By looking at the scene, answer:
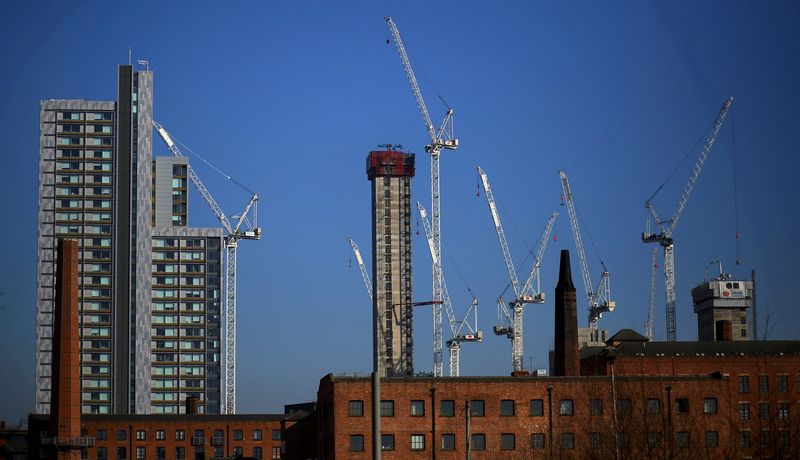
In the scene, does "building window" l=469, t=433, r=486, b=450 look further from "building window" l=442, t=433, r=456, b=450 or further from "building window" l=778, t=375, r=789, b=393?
"building window" l=778, t=375, r=789, b=393

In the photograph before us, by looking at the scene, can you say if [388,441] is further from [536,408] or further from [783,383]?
[783,383]

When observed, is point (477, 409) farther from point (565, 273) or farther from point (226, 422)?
point (226, 422)

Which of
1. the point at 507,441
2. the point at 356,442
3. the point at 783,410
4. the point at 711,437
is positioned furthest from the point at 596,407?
the point at 356,442

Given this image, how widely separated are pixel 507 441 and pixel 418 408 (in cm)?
743

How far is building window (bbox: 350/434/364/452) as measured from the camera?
10281cm

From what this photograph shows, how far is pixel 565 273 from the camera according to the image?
13312 centimetres

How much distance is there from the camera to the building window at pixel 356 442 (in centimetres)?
10281

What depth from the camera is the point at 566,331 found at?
128 metres

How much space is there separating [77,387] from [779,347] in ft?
241

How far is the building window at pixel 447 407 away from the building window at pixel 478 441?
242cm

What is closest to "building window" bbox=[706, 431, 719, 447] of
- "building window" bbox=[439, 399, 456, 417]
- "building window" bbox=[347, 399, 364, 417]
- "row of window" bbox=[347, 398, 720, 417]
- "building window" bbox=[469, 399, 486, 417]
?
"row of window" bbox=[347, 398, 720, 417]

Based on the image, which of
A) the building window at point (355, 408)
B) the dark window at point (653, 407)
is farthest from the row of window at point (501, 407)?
the dark window at point (653, 407)

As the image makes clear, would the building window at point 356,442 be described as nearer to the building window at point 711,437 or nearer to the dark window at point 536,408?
the dark window at point 536,408

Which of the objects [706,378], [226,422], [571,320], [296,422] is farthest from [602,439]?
[226,422]
